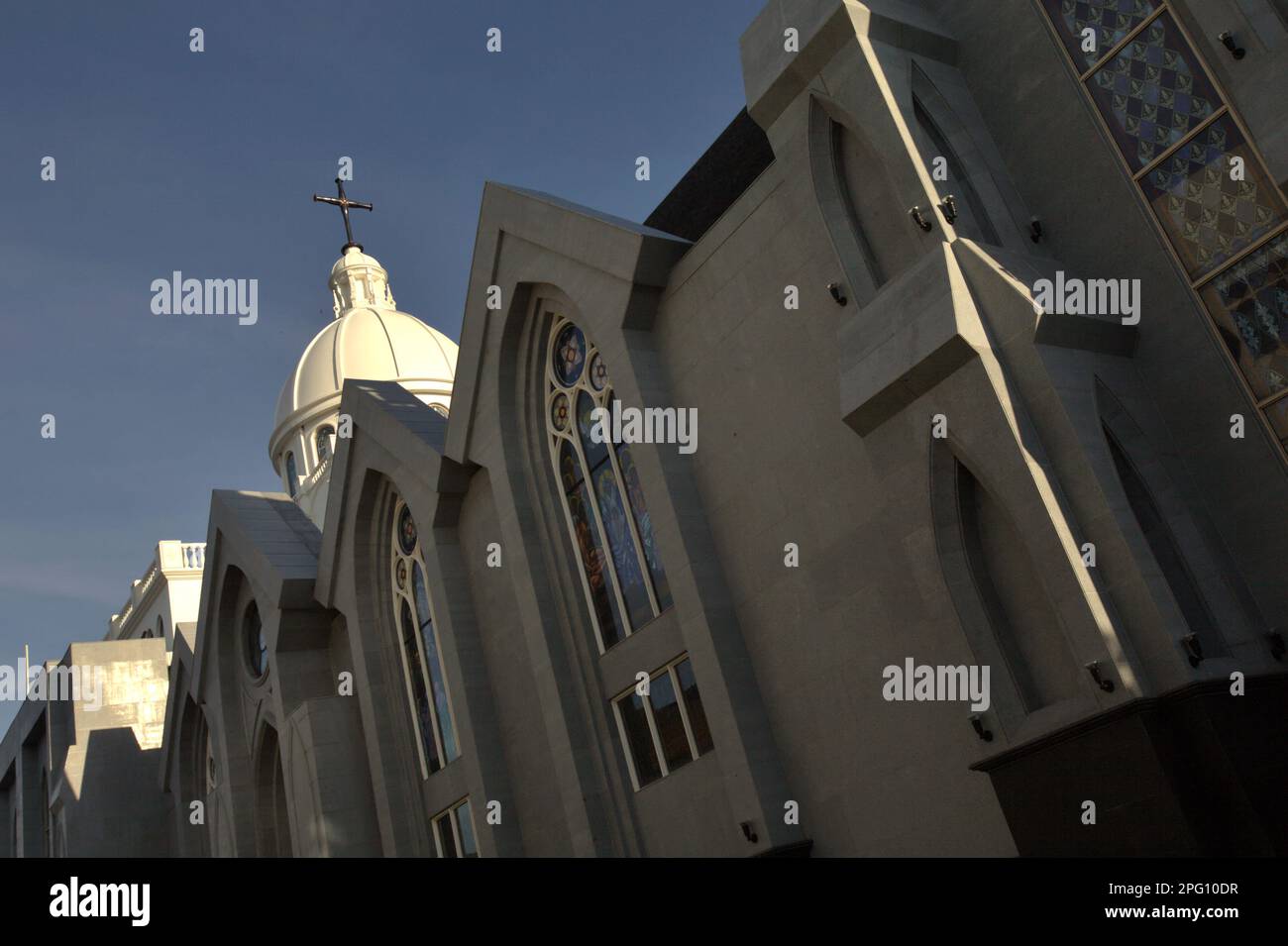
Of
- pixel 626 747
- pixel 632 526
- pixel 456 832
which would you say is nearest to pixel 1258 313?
pixel 632 526

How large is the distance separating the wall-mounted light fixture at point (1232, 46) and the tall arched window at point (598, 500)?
9027 millimetres

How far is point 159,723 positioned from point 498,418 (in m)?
23.8

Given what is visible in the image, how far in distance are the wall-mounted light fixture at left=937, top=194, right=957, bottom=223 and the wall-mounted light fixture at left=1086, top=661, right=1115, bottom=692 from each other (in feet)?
15.6

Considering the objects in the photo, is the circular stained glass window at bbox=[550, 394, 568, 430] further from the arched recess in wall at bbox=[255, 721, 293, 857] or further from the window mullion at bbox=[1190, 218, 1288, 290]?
the arched recess in wall at bbox=[255, 721, 293, 857]

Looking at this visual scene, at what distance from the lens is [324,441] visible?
5400 cm

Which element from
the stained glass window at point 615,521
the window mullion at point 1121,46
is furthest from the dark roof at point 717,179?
the window mullion at point 1121,46

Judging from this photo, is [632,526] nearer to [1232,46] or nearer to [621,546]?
[621,546]

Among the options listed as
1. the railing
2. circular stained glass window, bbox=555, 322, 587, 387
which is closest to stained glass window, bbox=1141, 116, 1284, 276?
circular stained glass window, bbox=555, 322, 587, 387

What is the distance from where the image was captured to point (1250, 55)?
11.2m

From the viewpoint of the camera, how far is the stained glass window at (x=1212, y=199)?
37.6 feet

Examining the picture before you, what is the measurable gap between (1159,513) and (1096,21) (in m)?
5.21

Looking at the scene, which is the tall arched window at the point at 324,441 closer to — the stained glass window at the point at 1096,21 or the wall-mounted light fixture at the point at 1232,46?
the stained glass window at the point at 1096,21
